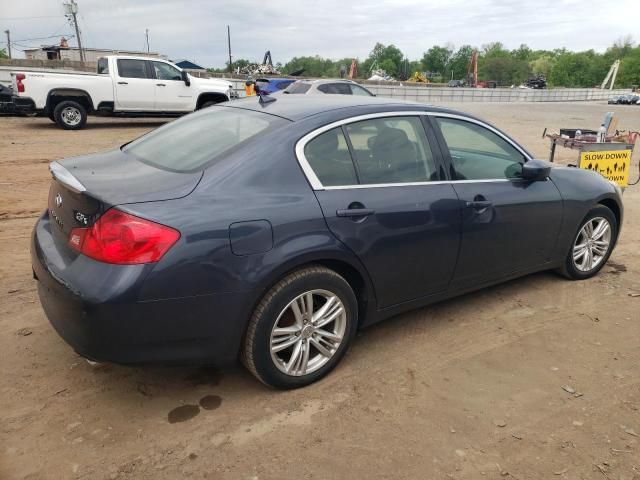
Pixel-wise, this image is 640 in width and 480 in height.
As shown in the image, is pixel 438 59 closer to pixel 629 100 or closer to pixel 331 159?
pixel 629 100

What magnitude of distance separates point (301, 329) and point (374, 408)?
59 cm

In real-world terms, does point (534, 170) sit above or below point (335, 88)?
below

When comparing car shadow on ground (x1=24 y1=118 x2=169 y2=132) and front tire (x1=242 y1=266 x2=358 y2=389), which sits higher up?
car shadow on ground (x1=24 y1=118 x2=169 y2=132)

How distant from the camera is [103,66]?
14156mm

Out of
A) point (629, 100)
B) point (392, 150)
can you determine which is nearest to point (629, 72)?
point (629, 100)

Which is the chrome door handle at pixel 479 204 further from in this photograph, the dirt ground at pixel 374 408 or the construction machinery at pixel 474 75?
the construction machinery at pixel 474 75

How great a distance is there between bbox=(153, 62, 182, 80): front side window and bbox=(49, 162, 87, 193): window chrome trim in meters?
12.5

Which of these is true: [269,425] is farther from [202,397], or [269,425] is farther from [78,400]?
[78,400]

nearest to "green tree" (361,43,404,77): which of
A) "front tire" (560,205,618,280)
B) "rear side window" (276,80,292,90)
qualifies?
"rear side window" (276,80,292,90)

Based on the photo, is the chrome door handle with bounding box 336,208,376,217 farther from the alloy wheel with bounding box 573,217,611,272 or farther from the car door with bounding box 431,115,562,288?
the alloy wheel with bounding box 573,217,611,272

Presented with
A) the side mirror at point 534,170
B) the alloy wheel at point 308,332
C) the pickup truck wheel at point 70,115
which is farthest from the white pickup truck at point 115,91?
the alloy wheel at point 308,332

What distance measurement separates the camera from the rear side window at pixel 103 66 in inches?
553

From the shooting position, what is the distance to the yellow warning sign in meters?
6.46

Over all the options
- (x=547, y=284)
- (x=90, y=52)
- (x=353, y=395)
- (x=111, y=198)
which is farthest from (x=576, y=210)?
(x=90, y=52)
